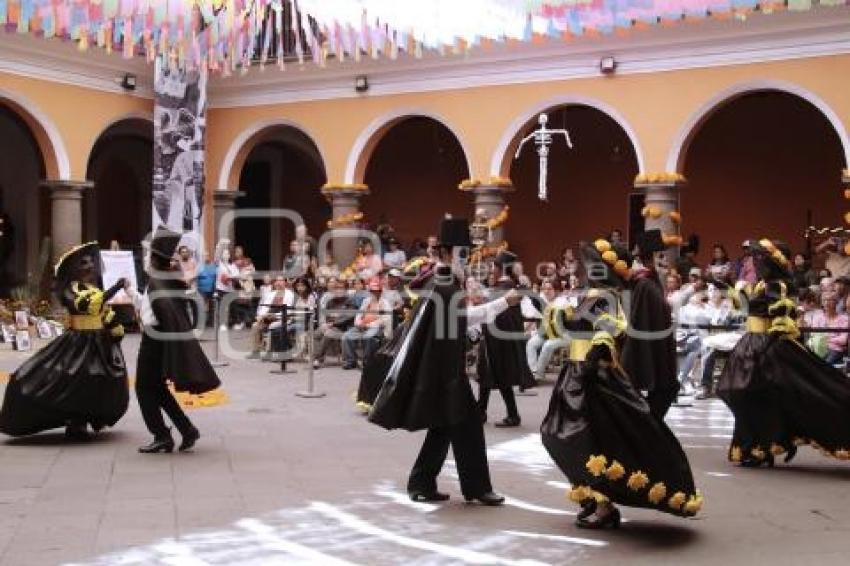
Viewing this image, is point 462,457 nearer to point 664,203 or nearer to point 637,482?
point 637,482

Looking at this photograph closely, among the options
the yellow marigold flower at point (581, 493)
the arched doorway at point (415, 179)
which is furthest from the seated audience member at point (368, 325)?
the arched doorway at point (415, 179)

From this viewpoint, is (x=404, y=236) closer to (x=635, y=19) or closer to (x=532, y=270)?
(x=532, y=270)

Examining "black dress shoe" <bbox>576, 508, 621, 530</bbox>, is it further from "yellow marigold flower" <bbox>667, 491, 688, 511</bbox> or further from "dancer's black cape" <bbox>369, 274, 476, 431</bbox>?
"dancer's black cape" <bbox>369, 274, 476, 431</bbox>

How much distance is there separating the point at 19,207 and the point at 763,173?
1498 cm

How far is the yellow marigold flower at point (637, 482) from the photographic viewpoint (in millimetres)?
5699

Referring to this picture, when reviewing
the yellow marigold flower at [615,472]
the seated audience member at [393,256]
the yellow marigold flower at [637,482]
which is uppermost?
the seated audience member at [393,256]

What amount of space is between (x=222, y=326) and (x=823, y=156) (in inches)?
430

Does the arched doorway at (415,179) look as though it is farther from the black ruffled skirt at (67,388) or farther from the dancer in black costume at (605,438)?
the dancer in black costume at (605,438)

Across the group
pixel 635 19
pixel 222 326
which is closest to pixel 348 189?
pixel 222 326

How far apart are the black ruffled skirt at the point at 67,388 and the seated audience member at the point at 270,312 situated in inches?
248

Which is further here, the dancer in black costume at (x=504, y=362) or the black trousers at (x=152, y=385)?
the dancer in black costume at (x=504, y=362)

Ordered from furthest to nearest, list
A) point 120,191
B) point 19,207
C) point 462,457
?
point 120,191
point 19,207
point 462,457

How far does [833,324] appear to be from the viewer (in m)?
11.4

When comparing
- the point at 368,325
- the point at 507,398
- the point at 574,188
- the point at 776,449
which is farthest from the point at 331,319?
the point at 574,188
